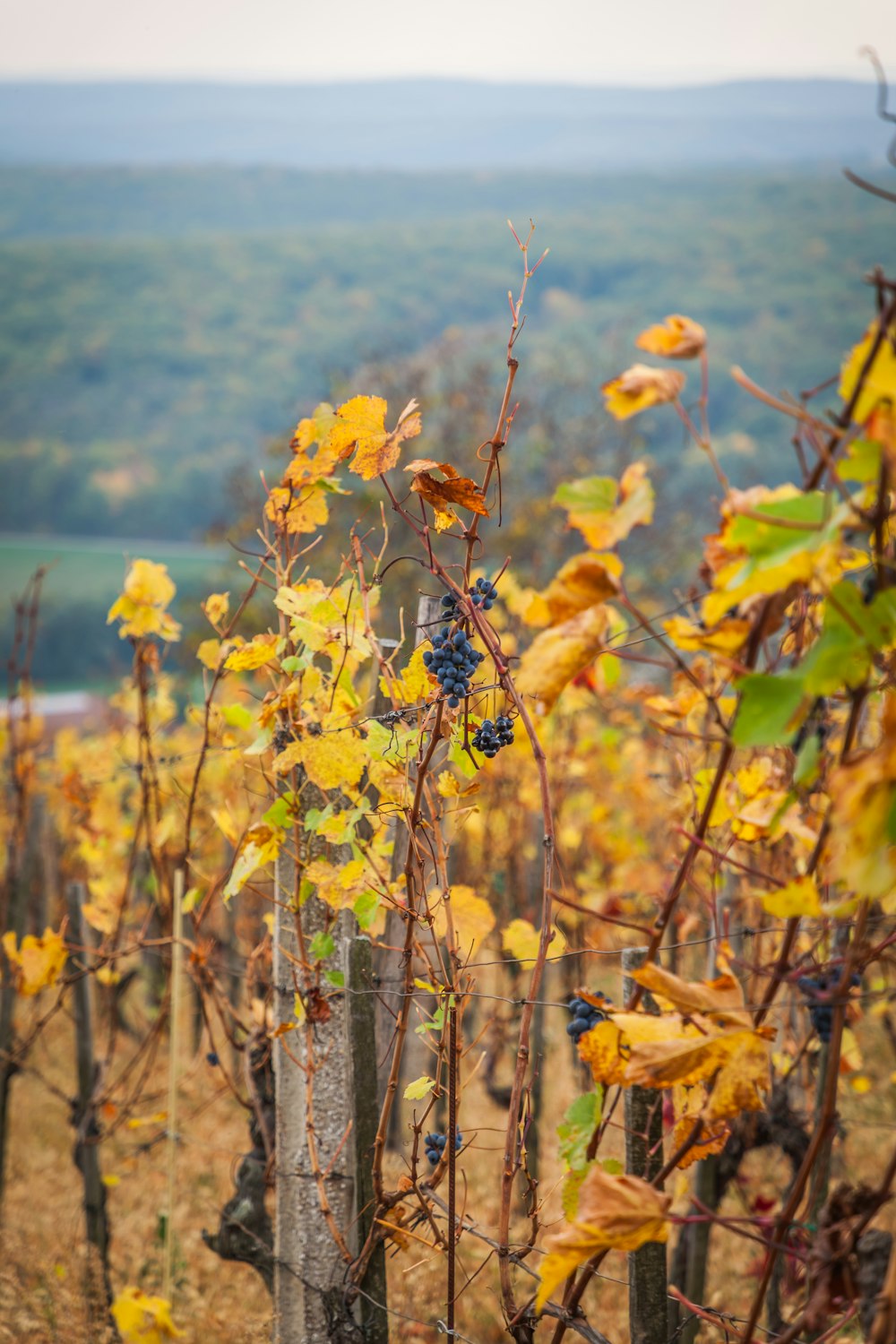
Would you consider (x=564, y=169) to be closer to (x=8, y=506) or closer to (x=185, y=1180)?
(x=8, y=506)

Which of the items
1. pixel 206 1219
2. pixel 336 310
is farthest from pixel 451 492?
pixel 336 310

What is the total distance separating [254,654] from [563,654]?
2.92ft

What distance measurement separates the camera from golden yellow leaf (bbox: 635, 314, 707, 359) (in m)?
0.81

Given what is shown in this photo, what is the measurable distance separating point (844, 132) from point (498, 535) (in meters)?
79.8

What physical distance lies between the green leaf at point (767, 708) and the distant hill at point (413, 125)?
9465 cm

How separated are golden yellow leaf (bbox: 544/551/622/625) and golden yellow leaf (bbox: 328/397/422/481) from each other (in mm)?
536

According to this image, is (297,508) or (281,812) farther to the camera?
(297,508)

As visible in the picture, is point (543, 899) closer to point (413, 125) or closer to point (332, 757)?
point (332, 757)

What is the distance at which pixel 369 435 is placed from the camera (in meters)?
1.33

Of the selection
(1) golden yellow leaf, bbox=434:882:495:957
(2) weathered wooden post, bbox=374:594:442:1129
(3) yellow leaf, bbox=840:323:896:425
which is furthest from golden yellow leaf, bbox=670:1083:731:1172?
(3) yellow leaf, bbox=840:323:896:425

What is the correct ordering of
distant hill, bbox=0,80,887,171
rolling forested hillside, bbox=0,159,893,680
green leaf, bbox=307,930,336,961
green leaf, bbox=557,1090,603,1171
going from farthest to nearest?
distant hill, bbox=0,80,887,171, rolling forested hillside, bbox=0,159,893,680, green leaf, bbox=307,930,336,961, green leaf, bbox=557,1090,603,1171

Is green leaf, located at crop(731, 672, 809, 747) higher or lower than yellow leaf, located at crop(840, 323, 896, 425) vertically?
lower

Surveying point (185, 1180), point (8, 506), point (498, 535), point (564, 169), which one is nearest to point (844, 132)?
point (564, 169)

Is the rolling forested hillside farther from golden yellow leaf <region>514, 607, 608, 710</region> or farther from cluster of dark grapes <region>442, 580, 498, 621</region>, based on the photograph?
golden yellow leaf <region>514, 607, 608, 710</region>
